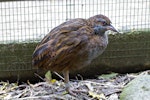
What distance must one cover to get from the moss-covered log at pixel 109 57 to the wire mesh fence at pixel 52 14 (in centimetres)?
15

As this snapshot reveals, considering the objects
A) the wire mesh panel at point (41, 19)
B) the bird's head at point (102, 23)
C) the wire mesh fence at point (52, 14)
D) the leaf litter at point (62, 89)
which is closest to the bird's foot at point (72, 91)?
the leaf litter at point (62, 89)

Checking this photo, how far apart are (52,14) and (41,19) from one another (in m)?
0.16

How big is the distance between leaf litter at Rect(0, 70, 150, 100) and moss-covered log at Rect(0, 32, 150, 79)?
7.9 inches

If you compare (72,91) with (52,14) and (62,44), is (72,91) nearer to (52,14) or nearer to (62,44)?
(62,44)

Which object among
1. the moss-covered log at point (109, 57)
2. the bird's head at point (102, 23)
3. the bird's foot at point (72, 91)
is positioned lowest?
the bird's foot at point (72, 91)

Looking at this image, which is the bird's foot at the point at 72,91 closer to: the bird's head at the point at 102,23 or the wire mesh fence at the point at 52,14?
the bird's head at the point at 102,23

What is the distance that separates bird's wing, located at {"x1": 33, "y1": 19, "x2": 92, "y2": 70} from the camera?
5559 millimetres

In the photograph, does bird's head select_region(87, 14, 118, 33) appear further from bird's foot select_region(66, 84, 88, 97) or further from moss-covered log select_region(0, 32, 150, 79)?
moss-covered log select_region(0, 32, 150, 79)

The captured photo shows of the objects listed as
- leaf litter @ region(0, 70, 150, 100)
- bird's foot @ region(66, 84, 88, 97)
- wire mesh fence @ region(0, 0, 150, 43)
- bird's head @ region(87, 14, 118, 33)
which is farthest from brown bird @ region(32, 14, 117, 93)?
wire mesh fence @ region(0, 0, 150, 43)

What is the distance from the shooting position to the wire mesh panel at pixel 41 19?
6.80 m

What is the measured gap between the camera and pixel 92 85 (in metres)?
6.39

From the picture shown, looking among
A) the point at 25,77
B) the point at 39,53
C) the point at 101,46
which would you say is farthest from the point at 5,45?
the point at 101,46

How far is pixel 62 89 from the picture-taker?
619cm

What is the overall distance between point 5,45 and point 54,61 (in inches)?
52.2
